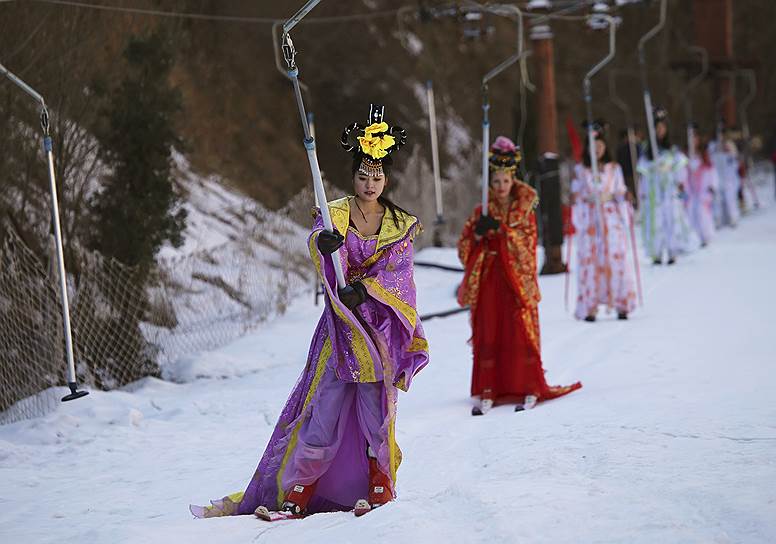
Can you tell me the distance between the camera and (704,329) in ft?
32.5

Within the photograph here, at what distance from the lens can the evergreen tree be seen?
10359 mm

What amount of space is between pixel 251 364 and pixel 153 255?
138cm

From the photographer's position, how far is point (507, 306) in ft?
25.3

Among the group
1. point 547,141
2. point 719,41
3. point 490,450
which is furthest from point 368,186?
point 719,41

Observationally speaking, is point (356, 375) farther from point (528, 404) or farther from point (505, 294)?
point (505, 294)

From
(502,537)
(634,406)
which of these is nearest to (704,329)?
(634,406)

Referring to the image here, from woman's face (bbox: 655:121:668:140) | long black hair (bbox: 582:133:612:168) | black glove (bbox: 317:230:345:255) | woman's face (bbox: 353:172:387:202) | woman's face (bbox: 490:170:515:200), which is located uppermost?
woman's face (bbox: 655:121:668:140)

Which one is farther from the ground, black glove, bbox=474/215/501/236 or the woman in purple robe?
black glove, bbox=474/215/501/236

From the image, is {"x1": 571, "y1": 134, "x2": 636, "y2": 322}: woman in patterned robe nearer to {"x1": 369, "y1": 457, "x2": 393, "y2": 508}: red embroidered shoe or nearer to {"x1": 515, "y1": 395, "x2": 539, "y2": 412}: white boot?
{"x1": 515, "y1": 395, "x2": 539, "y2": 412}: white boot

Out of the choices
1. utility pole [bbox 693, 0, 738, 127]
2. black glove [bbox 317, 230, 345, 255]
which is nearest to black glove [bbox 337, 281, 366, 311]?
black glove [bbox 317, 230, 345, 255]

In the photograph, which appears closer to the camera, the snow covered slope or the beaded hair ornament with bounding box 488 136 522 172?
the snow covered slope

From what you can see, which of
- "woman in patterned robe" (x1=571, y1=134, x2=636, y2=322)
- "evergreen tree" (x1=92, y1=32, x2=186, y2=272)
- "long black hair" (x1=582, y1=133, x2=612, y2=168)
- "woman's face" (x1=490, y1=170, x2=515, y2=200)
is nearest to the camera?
"woman's face" (x1=490, y1=170, x2=515, y2=200)

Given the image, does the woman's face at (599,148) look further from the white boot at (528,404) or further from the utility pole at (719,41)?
the utility pole at (719,41)

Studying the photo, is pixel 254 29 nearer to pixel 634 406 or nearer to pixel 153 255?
pixel 153 255
